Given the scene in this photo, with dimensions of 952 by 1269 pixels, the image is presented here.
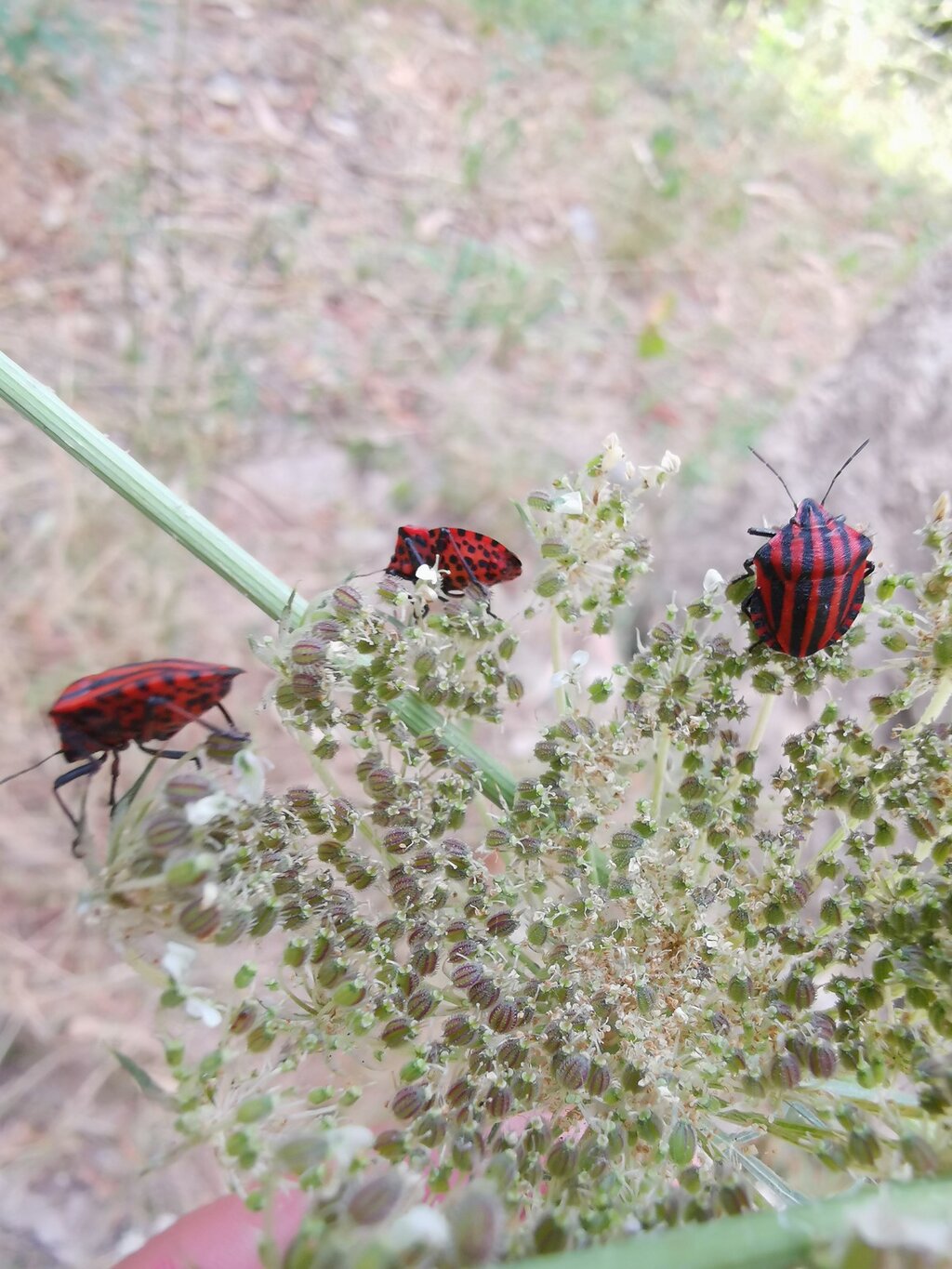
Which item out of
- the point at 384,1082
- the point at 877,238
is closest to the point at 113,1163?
the point at 384,1082

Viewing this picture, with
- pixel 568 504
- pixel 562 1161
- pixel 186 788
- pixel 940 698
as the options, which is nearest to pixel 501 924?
pixel 562 1161

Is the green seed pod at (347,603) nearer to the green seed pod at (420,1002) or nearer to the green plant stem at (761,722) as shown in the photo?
the green seed pod at (420,1002)

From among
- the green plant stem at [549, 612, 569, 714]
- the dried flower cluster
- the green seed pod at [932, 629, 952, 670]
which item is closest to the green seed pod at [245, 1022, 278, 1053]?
the dried flower cluster

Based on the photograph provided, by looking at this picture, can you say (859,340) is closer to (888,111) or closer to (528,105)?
(528,105)

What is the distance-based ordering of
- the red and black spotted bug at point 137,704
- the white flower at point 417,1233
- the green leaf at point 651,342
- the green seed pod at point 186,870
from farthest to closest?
the green leaf at point 651,342
the red and black spotted bug at point 137,704
the green seed pod at point 186,870
the white flower at point 417,1233

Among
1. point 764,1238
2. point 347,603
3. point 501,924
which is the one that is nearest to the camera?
point 764,1238

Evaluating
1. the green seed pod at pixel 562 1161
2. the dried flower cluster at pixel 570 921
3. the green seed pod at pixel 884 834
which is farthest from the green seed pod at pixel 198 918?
the green seed pod at pixel 884 834

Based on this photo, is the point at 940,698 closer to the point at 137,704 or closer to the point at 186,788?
the point at 186,788
